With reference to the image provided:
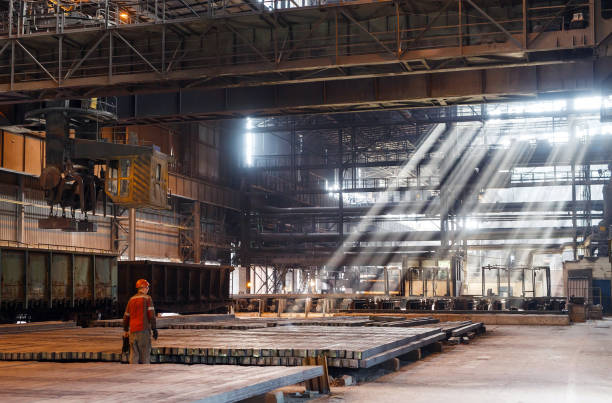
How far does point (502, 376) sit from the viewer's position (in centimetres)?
1073

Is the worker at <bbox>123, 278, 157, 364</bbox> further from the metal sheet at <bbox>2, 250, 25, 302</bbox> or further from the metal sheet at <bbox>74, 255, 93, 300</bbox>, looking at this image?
the metal sheet at <bbox>74, 255, 93, 300</bbox>

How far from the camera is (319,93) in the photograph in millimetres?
18438

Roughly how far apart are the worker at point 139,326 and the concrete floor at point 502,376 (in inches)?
97.4

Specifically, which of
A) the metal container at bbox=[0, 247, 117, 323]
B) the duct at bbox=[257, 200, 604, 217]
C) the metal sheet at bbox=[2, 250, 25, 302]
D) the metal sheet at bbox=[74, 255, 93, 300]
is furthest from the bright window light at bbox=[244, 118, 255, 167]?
the metal sheet at bbox=[2, 250, 25, 302]

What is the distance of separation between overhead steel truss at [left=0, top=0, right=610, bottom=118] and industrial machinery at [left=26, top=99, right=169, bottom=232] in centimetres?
129

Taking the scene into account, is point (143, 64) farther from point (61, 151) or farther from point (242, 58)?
point (61, 151)

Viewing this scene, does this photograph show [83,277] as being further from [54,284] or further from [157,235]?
[157,235]

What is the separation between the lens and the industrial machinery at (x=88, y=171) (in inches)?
741

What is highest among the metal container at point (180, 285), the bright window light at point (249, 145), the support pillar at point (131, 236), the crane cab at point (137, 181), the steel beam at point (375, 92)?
the bright window light at point (249, 145)

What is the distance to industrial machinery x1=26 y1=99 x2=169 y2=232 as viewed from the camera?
18.8 meters

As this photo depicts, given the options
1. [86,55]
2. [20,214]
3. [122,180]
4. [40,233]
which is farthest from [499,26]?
[40,233]

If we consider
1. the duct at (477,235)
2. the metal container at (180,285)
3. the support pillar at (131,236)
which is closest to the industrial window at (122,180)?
the metal container at (180,285)

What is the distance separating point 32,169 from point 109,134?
5348 millimetres

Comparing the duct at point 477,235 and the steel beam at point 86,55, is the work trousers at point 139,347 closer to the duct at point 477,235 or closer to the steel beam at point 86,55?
the steel beam at point 86,55
